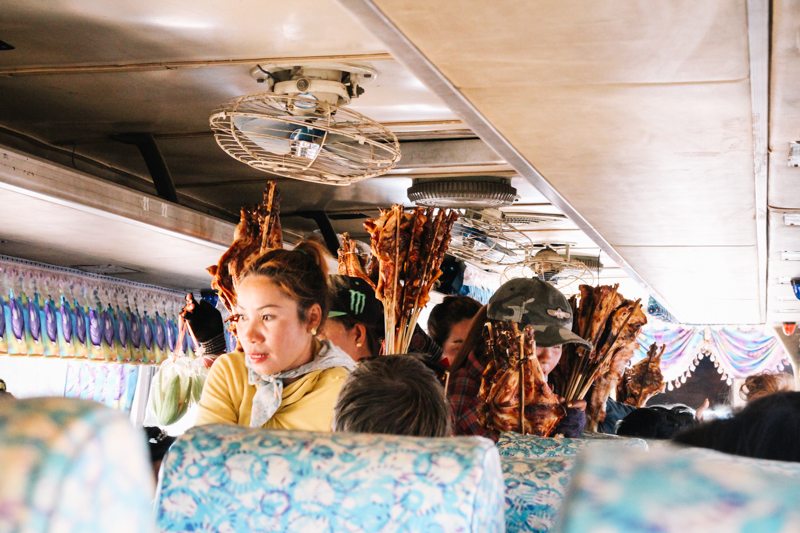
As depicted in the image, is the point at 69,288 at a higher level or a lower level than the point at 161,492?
higher

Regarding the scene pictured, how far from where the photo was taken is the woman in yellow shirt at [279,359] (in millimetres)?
2590

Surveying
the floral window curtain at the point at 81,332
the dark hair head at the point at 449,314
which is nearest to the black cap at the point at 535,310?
the dark hair head at the point at 449,314

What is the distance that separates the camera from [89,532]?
0.71 m

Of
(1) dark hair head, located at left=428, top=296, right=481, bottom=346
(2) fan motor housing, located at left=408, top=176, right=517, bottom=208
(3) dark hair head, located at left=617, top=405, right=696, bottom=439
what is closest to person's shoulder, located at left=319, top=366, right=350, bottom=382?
(1) dark hair head, located at left=428, top=296, right=481, bottom=346

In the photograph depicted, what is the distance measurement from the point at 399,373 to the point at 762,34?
1.21 metres

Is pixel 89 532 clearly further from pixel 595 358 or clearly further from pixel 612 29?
pixel 595 358

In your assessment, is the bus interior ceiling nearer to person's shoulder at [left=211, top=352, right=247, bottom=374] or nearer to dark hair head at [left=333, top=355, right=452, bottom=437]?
dark hair head at [left=333, top=355, right=452, bottom=437]

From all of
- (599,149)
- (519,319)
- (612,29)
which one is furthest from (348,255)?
(612,29)

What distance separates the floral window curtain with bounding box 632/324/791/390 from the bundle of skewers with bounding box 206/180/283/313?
29.8 ft

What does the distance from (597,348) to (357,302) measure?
4.23ft

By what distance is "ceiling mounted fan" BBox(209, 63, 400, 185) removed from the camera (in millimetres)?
3357

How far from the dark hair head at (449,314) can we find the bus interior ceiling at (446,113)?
67cm

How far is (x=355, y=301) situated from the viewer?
12.6ft

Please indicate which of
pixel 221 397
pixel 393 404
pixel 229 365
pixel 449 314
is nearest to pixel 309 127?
pixel 229 365
